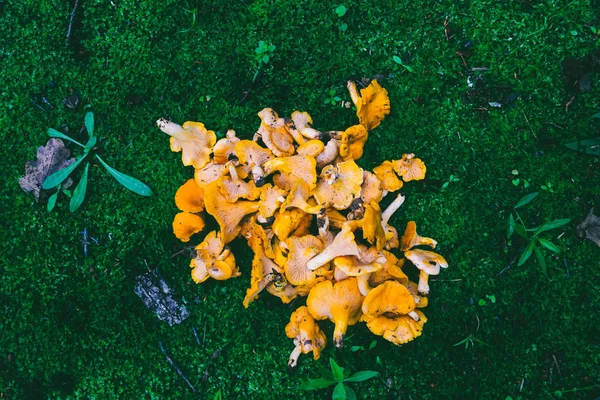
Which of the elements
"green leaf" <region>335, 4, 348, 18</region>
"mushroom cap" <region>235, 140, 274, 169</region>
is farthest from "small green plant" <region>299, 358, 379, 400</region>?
"green leaf" <region>335, 4, 348, 18</region>

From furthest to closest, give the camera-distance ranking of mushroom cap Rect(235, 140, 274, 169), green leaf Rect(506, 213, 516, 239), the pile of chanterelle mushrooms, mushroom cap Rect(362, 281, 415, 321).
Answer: green leaf Rect(506, 213, 516, 239)
mushroom cap Rect(235, 140, 274, 169)
the pile of chanterelle mushrooms
mushroom cap Rect(362, 281, 415, 321)

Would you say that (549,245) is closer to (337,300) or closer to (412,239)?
(412,239)

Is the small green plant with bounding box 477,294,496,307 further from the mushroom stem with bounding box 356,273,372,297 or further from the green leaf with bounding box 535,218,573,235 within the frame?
the mushroom stem with bounding box 356,273,372,297

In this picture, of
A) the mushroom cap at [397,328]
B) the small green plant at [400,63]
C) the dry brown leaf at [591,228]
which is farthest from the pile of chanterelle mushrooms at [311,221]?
the dry brown leaf at [591,228]

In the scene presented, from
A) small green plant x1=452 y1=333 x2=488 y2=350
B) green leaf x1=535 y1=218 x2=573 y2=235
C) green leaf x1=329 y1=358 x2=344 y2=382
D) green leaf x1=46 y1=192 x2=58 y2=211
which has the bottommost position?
small green plant x1=452 y1=333 x2=488 y2=350

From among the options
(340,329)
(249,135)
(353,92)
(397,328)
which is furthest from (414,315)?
(249,135)

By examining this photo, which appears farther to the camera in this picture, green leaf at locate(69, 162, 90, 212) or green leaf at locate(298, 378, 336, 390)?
green leaf at locate(69, 162, 90, 212)

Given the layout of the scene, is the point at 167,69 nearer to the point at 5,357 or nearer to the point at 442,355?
the point at 5,357
